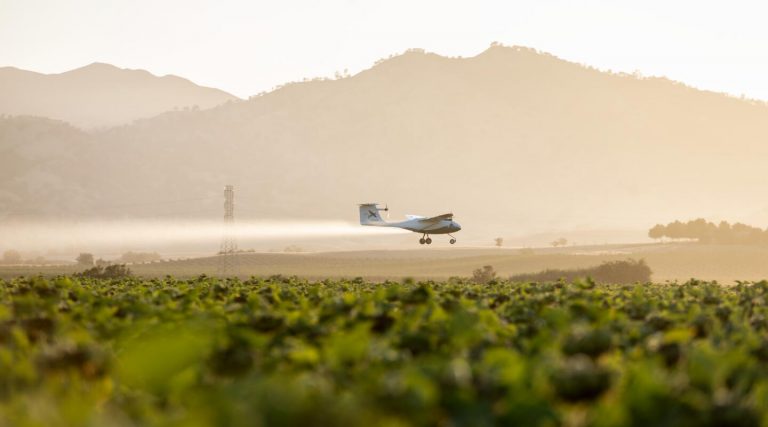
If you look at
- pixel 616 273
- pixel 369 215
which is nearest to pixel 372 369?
pixel 369 215

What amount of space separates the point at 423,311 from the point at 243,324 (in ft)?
7.07

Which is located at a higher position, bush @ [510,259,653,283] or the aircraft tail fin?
the aircraft tail fin

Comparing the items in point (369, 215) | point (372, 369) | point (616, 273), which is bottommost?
point (372, 369)

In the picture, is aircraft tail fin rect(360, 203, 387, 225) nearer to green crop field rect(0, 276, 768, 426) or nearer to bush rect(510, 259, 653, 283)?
bush rect(510, 259, 653, 283)

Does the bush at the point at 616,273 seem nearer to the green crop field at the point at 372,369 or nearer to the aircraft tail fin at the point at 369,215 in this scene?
the aircraft tail fin at the point at 369,215

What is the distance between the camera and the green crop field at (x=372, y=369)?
5344 mm

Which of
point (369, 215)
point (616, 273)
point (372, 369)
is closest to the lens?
point (372, 369)

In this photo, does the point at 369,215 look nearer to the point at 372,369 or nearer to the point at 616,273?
the point at 616,273

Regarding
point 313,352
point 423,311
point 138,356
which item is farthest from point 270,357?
point 423,311

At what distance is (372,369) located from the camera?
23.7 ft

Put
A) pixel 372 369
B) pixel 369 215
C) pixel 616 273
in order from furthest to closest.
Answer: pixel 616 273
pixel 369 215
pixel 372 369

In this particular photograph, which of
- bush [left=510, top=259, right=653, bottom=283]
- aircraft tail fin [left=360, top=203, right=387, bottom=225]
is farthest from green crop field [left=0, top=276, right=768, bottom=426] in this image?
bush [left=510, top=259, right=653, bottom=283]

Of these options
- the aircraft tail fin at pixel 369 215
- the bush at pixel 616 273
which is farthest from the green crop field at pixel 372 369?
the bush at pixel 616 273

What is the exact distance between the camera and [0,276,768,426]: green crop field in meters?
5.34
